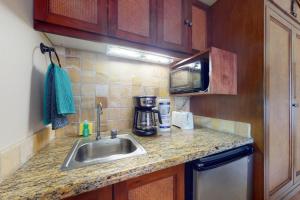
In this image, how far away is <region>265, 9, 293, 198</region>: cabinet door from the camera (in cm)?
115

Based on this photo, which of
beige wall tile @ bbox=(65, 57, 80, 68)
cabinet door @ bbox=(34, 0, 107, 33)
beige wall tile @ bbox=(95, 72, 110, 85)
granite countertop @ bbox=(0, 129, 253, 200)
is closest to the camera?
granite countertop @ bbox=(0, 129, 253, 200)

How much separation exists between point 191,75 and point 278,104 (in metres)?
0.80

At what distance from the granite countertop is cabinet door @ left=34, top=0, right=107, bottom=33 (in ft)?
2.59

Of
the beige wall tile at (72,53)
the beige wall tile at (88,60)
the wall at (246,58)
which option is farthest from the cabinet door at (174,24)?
the beige wall tile at (72,53)

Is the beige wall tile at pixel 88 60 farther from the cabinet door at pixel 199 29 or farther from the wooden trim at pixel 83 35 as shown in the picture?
the cabinet door at pixel 199 29

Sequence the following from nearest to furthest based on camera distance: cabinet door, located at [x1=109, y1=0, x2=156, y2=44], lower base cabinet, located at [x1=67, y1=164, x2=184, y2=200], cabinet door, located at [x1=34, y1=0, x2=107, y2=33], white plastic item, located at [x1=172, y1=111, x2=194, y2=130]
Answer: lower base cabinet, located at [x1=67, y1=164, x2=184, y2=200]
cabinet door, located at [x1=34, y1=0, x2=107, y2=33]
cabinet door, located at [x1=109, y1=0, x2=156, y2=44]
white plastic item, located at [x1=172, y1=111, x2=194, y2=130]

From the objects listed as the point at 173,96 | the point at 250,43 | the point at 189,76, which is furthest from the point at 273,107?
the point at 173,96

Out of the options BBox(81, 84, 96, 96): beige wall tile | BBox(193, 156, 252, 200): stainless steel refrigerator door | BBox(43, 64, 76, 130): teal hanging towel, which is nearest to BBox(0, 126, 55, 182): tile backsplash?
BBox(43, 64, 76, 130): teal hanging towel

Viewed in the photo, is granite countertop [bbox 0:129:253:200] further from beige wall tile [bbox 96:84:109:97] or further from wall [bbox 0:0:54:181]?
beige wall tile [bbox 96:84:109:97]

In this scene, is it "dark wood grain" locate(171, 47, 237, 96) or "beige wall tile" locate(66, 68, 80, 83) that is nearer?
"dark wood grain" locate(171, 47, 237, 96)

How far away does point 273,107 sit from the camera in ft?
3.91

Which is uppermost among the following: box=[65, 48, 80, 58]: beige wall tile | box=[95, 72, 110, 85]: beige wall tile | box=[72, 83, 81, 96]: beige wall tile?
box=[65, 48, 80, 58]: beige wall tile

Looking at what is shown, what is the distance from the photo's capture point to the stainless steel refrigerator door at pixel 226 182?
2.89ft

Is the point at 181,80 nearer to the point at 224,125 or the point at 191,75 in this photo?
the point at 191,75
